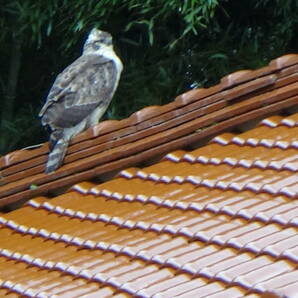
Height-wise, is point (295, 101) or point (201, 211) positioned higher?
point (295, 101)

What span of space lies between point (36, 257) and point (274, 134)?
3.79ft

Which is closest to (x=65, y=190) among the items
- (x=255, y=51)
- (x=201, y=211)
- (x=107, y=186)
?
(x=107, y=186)

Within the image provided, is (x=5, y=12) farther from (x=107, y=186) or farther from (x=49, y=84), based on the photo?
(x=107, y=186)

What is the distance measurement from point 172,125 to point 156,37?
4.22m

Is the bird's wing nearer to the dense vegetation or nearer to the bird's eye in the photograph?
the bird's eye

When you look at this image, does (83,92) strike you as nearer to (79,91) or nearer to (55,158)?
(79,91)

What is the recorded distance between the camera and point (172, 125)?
726cm

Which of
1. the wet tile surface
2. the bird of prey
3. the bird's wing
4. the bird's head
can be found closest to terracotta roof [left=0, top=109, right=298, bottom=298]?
the wet tile surface

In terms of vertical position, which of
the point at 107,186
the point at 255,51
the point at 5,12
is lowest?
the point at 107,186

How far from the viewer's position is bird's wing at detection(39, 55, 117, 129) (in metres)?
8.71

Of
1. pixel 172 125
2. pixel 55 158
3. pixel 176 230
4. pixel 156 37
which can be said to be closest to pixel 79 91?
pixel 55 158

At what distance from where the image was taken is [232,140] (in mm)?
6973

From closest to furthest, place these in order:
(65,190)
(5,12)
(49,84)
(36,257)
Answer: (36,257), (65,190), (5,12), (49,84)

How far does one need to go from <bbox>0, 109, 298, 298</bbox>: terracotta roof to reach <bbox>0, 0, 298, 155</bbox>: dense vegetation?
3409 millimetres
